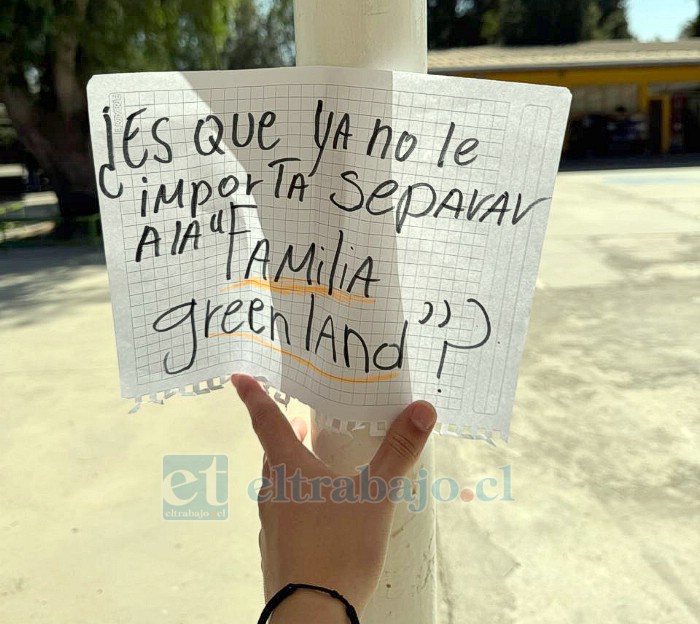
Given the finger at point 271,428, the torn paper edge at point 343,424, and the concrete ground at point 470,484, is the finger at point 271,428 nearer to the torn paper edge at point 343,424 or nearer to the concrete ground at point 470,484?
the torn paper edge at point 343,424

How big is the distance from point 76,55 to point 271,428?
38.7ft

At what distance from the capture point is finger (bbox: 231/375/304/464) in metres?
1.10

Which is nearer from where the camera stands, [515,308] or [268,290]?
[515,308]

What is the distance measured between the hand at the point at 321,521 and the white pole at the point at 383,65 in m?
0.14

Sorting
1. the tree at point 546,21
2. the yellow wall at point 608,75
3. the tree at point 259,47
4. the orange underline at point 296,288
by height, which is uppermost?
the tree at point 546,21

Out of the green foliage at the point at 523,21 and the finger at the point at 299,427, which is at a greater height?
the green foliage at the point at 523,21

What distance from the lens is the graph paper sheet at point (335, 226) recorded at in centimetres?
105

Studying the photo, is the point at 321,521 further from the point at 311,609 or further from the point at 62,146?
the point at 62,146

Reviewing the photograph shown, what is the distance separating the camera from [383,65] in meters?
1.18

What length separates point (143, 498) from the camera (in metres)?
3.40

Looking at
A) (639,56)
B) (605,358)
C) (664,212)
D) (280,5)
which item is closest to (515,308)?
(605,358)

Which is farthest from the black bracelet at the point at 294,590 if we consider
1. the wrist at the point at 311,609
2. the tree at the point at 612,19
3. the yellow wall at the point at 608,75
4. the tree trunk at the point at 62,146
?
the tree at the point at 612,19

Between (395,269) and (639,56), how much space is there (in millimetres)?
25136

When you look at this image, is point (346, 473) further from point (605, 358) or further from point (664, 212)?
point (664, 212)
